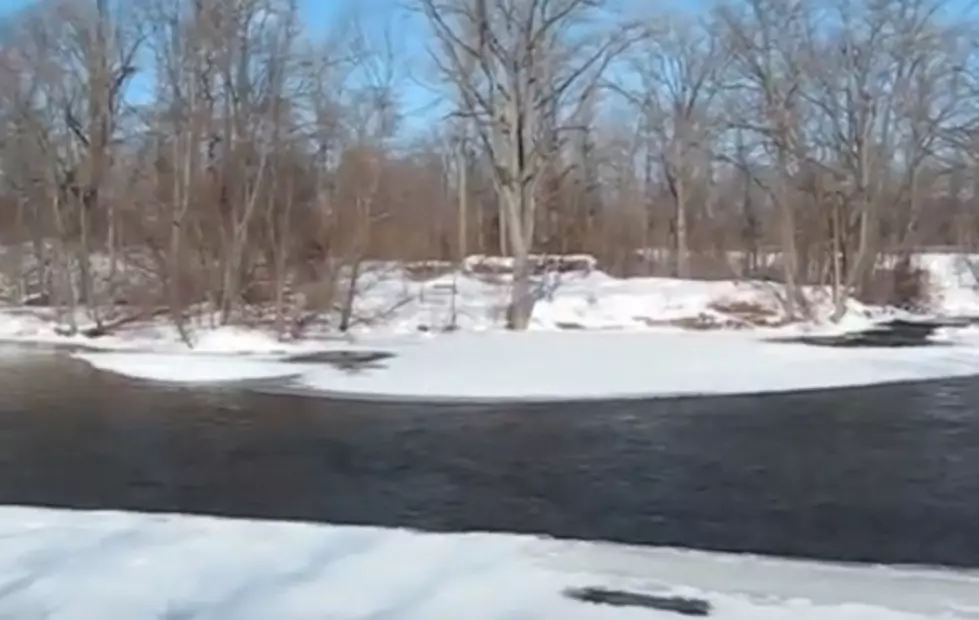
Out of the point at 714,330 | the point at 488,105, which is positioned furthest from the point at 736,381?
the point at 488,105

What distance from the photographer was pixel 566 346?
80.0 feet

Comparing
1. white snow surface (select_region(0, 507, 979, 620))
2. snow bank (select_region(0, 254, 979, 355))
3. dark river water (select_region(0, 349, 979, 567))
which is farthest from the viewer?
snow bank (select_region(0, 254, 979, 355))

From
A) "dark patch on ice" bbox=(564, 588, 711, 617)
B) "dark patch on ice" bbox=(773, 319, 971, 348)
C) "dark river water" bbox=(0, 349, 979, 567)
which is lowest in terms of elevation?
"dark river water" bbox=(0, 349, 979, 567)

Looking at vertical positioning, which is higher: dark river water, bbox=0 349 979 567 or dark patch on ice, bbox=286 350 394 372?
dark patch on ice, bbox=286 350 394 372

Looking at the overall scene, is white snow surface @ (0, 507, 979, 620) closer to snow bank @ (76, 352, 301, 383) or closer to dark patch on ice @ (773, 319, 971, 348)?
snow bank @ (76, 352, 301, 383)

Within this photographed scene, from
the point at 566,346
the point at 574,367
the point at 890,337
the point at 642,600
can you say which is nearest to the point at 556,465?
the point at 642,600

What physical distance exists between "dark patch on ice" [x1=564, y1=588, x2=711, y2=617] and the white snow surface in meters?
0.08

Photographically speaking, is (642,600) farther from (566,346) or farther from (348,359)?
(566,346)

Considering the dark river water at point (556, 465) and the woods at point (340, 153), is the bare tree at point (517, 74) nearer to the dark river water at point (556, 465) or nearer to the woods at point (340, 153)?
the woods at point (340, 153)

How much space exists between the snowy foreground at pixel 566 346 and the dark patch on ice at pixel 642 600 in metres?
9.99

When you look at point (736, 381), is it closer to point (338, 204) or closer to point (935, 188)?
point (338, 204)

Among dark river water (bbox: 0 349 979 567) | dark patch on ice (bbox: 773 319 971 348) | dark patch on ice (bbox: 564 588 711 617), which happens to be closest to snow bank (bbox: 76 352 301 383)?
dark river water (bbox: 0 349 979 567)

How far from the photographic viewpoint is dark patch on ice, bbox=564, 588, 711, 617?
629 centimetres

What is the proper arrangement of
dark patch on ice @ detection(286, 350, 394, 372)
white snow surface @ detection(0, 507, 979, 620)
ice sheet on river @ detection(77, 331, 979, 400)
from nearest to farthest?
1. white snow surface @ detection(0, 507, 979, 620)
2. ice sheet on river @ detection(77, 331, 979, 400)
3. dark patch on ice @ detection(286, 350, 394, 372)
